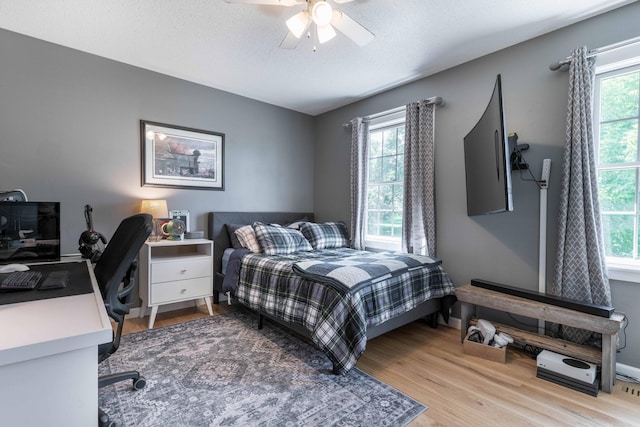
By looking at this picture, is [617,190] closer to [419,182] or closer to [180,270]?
[419,182]

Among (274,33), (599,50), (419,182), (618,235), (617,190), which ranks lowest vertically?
(618,235)

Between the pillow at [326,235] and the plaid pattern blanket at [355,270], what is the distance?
3.21ft

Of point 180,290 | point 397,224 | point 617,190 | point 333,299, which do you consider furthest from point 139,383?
point 617,190

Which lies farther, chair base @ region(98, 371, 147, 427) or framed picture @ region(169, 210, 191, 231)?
framed picture @ region(169, 210, 191, 231)

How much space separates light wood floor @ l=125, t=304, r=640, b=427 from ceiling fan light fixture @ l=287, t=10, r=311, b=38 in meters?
2.36

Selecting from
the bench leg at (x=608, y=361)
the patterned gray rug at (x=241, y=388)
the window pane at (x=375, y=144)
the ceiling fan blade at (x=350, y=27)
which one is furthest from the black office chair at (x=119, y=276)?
the window pane at (x=375, y=144)

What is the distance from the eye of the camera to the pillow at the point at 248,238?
3146 millimetres

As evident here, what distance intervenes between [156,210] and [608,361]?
3.70 m

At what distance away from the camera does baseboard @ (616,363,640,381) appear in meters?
2.00

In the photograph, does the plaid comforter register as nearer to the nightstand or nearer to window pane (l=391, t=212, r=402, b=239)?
the nightstand

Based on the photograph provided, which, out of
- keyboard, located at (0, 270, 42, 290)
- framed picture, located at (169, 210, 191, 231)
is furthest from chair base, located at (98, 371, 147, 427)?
framed picture, located at (169, 210, 191, 231)

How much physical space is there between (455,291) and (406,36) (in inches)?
85.4

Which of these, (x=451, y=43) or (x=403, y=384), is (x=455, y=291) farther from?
(x=451, y=43)

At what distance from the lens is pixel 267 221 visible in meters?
3.96
